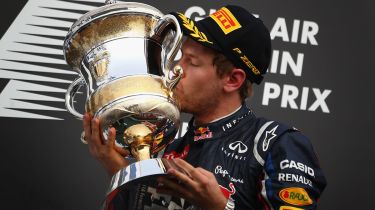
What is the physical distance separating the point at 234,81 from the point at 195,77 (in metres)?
0.11

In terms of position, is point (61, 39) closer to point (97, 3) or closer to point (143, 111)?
point (97, 3)

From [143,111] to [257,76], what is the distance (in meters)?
0.41

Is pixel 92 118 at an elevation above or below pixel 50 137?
above

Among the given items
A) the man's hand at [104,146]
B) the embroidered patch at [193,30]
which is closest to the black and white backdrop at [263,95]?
the embroidered patch at [193,30]

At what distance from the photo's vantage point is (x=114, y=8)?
5.44ft

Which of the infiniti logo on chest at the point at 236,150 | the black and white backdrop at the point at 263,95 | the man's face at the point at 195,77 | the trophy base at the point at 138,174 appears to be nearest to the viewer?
the trophy base at the point at 138,174

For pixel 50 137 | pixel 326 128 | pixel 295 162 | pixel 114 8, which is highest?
pixel 114 8

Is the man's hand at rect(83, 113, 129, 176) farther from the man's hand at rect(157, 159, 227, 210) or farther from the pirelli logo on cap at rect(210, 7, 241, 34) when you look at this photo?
the pirelli logo on cap at rect(210, 7, 241, 34)

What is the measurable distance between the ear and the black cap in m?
0.02

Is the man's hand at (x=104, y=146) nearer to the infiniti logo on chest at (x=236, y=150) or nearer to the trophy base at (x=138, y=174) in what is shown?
the trophy base at (x=138, y=174)

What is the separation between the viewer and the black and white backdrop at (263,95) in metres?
2.50

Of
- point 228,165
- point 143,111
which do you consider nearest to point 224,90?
point 228,165

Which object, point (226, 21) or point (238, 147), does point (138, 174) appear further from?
point (226, 21)

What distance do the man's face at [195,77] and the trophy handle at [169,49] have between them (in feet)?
0.42
